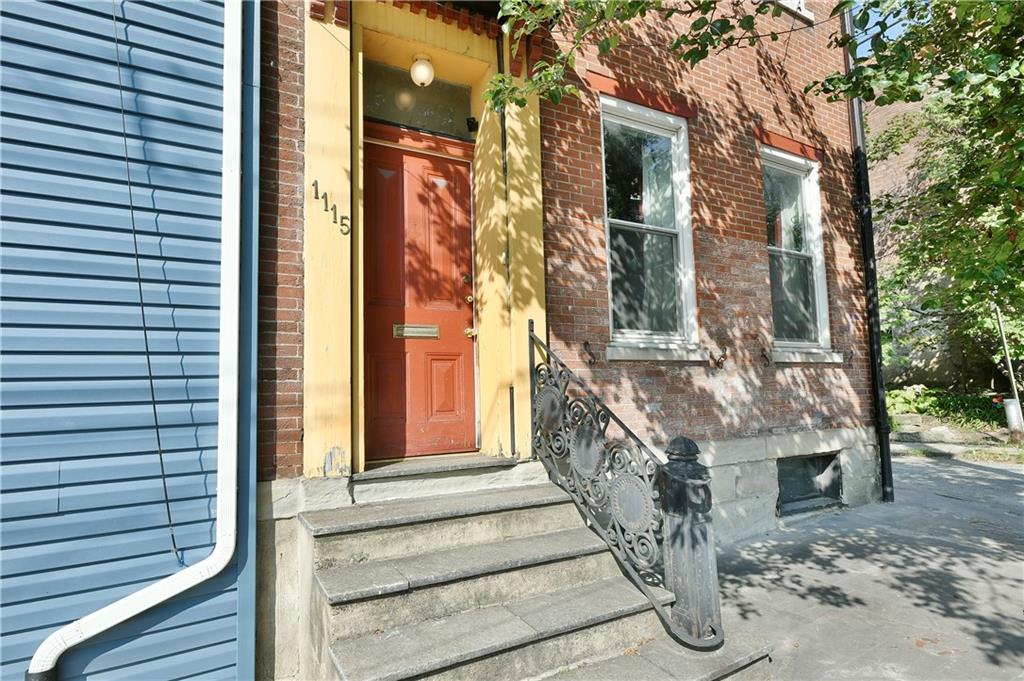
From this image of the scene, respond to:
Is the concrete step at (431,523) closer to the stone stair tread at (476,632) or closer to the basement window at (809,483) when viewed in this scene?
the stone stair tread at (476,632)

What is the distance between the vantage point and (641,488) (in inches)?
119

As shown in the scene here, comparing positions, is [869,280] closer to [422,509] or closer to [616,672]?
[616,672]

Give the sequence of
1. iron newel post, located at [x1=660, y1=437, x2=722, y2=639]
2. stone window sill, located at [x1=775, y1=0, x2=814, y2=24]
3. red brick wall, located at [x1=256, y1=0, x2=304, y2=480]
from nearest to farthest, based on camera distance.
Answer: iron newel post, located at [x1=660, y1=437, x2=722, y2=639], red brick wall, located at [x1=256, y1=0, x2=304, y2=480], stone window sill, located at [x1=775, y1=0, x2=814, y2=24]

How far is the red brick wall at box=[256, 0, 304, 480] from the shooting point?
3.09 meters

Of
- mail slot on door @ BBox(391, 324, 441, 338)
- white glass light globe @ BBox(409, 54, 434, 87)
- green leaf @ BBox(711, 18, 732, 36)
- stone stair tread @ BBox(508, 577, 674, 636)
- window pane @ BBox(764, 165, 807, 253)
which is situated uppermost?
green leaf @ BBox(711, 18, 732, 36)

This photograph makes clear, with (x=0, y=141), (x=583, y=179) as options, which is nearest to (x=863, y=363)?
(x=583, y=179)

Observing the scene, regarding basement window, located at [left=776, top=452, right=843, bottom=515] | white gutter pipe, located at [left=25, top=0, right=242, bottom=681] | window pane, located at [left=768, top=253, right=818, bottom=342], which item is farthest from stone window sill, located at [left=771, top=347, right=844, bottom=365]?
white gutter pipe, located at [left=25, top=0, right=242, bottom=681]

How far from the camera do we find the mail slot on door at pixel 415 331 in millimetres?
3793

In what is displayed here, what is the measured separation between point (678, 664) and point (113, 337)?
3.30 meters

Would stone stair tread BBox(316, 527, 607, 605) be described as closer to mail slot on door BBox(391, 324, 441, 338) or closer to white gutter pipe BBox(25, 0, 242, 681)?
white gutter pipe BBox(25, 0, 242, 681)

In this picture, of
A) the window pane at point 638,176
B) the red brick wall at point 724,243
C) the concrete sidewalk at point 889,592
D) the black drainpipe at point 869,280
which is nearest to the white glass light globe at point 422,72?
the red brick wall at point 724,243

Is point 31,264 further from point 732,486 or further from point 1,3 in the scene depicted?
point 732,486

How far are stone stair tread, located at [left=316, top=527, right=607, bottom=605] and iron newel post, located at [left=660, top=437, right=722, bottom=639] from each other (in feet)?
1.56

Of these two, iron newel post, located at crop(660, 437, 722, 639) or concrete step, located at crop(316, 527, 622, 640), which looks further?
iron newel post, located at crop(660, 437, 722, 639)
